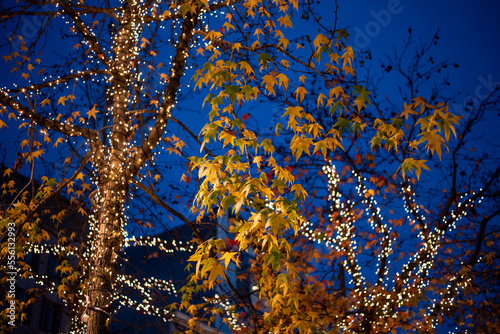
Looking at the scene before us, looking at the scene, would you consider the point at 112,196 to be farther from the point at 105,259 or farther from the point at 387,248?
the point at 387,248

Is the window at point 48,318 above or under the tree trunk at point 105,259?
above

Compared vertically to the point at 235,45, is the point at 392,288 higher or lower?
lower

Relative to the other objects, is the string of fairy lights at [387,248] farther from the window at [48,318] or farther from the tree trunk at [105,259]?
the window at [48,318]

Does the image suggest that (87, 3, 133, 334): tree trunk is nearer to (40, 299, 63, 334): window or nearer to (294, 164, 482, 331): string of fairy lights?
(294, 164, 482, 331): string of fairy lights

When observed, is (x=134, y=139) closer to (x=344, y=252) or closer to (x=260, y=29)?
(x=260, y=29)

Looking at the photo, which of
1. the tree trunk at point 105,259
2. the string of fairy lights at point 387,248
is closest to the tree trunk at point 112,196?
the tree trunk at point 105,259

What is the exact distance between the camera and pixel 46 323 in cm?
2161

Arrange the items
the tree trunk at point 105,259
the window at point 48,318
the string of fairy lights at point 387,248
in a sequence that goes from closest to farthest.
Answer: the tree trunk at point 105,259, the string of fairy lights at point 387,248, the window at point 48,318

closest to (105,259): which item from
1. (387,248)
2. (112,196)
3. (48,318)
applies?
(112,196)

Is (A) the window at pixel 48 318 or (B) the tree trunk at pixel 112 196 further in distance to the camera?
(A) the window at pixel 48 318

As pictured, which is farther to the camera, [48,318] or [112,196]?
[48,318]

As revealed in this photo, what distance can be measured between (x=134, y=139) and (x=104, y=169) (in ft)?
4.74

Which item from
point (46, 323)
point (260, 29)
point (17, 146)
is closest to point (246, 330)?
point (17, 146)

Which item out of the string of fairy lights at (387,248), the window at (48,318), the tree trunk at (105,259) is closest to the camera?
the tree trunk at (105,259)
